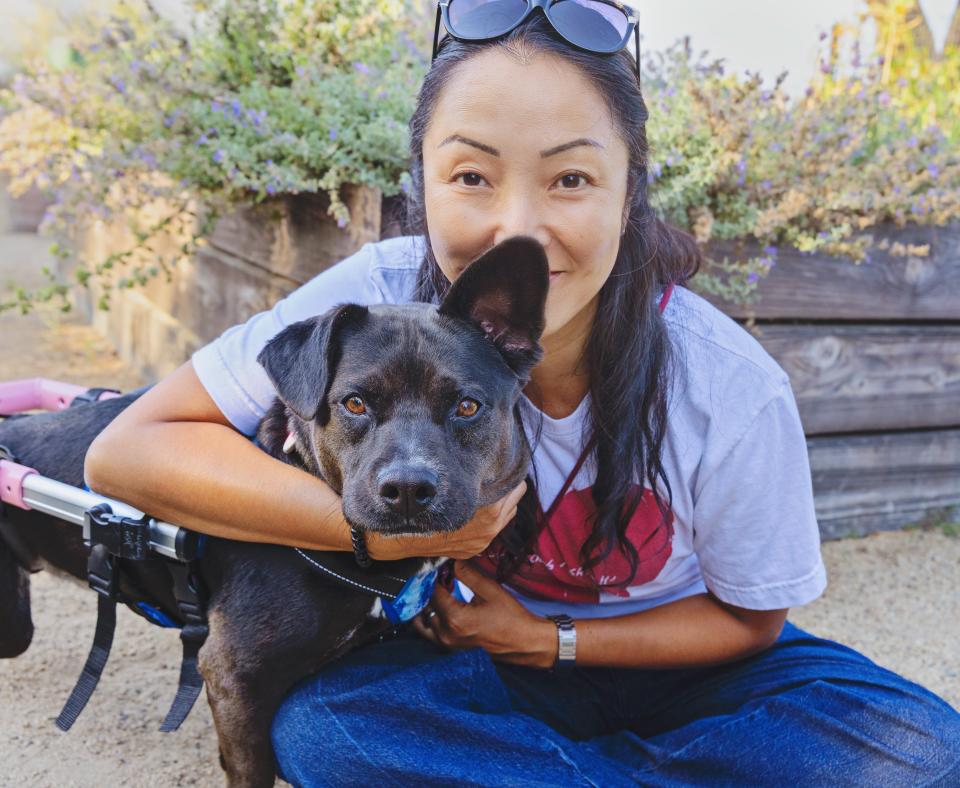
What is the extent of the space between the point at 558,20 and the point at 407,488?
42.1 inches

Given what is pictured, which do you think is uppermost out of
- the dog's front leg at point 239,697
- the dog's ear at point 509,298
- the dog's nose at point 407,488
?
the dog's ear at point 509,298

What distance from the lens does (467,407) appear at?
2.14m

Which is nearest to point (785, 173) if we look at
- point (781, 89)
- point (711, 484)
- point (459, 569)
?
point (781, 89)

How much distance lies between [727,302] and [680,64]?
1.13 m

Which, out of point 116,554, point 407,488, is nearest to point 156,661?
point 116,554

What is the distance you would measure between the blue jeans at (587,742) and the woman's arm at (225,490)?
33 cm

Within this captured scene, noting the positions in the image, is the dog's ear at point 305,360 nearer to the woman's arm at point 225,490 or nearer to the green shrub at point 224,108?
the woman's arm at point 225,490

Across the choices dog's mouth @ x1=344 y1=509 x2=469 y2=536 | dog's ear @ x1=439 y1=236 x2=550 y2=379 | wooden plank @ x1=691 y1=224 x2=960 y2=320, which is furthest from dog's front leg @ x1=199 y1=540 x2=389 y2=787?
wooden plank @ x1=691 y1=224 x2=960 y2=320

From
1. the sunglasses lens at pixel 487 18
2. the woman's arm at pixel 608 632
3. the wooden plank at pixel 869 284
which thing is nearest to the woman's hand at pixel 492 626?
the woman's arm at pixel 608 632

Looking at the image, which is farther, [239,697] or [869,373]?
[869,373]

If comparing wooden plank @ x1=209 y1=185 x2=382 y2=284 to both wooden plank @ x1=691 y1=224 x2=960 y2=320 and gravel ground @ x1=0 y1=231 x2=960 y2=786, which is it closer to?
wooden plank @ x1=691 y1=224 x2=960 y2=320

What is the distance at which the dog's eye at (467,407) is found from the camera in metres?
2.12

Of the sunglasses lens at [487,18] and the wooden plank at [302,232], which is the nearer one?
the sunglasses lens at [487,18]

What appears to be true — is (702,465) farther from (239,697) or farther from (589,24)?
(239,697)
